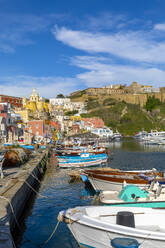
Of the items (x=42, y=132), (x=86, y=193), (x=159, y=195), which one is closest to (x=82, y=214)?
(x=159, y=195)

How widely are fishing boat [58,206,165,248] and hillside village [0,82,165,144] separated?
49429 mm

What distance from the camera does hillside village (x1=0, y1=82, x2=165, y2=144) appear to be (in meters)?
75.8

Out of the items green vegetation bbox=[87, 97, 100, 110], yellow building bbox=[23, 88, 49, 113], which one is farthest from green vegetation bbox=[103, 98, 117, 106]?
yellow building bbox=[23, 88, 49, 113]

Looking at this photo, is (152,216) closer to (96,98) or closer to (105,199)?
(105,199)

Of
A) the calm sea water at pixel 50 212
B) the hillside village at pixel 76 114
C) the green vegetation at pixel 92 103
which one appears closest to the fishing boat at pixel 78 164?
the calm sea water at pixel 50 212

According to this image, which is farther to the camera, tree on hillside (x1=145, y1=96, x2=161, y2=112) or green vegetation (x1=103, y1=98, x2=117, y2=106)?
tree on hillside (x1=145, y1=96, x2=161, y2=112)

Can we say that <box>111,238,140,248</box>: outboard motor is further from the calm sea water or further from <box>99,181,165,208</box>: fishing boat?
<box>99,181,165,208</box>: fishing boat

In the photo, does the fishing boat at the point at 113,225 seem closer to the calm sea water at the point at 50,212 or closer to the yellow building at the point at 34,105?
the calm sea water at the point at 50,212

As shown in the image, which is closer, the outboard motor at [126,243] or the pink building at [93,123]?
the outboard motor at [126,243]

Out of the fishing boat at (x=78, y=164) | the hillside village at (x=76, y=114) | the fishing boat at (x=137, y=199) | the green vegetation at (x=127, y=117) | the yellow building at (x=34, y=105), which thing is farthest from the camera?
the green vegetation at (x=127, y=117)

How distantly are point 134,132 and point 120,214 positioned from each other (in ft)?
426

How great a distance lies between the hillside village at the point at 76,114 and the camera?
75.8m

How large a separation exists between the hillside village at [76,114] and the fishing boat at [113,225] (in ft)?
162

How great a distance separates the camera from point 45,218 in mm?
15250
